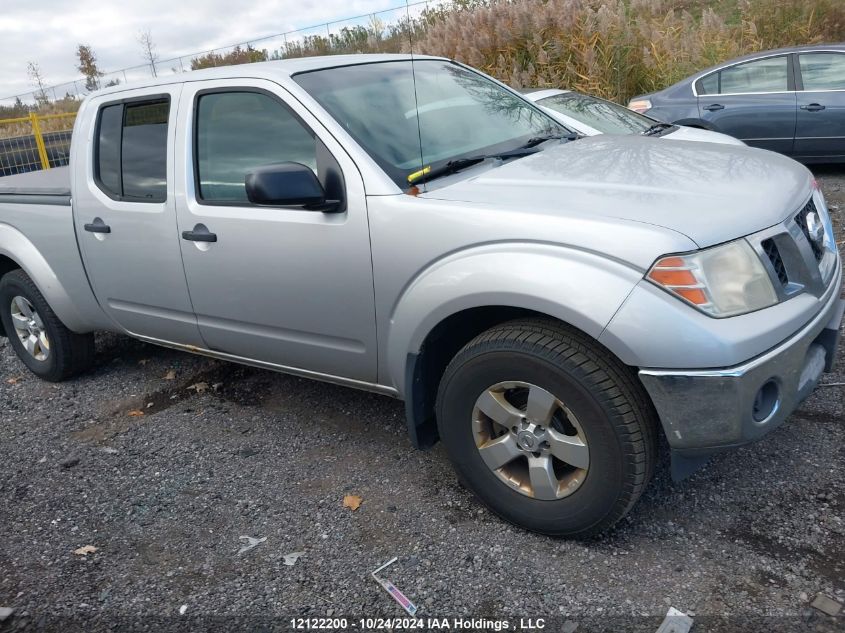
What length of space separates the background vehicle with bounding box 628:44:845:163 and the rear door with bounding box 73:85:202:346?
639 centimetres

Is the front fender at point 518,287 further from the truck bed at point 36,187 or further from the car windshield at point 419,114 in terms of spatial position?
the truck bed at point 36,187

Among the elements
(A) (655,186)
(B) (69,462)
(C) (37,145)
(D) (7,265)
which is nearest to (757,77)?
(A) (655,186)

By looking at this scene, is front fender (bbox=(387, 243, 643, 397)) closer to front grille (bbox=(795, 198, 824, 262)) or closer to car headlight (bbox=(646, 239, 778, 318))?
car headlight (bbox=(646, 239, 778, 318))

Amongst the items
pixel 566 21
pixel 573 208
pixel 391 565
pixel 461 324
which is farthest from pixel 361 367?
pixel 566 21

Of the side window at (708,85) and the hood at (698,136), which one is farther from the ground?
the side window at (708,85)

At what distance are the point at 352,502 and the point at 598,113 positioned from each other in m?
4.64

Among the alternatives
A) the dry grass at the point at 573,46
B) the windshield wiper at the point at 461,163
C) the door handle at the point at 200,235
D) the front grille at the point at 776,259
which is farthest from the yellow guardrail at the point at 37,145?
the front grille at the point at 776,259

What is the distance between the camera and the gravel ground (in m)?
2.58

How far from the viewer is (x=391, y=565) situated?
9.27 ft

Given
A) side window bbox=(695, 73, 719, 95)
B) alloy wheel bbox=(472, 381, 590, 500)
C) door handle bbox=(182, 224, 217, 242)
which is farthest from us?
side window bbox=(695, 73, 719, 95)

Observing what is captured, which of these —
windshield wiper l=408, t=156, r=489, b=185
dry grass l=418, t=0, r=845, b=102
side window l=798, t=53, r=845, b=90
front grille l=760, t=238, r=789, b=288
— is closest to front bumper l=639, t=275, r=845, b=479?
front grille l=760, t=238, r=789, b=288

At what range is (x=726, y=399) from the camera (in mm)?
2398

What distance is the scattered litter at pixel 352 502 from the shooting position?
3.25 meters

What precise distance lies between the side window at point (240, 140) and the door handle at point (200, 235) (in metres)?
0.15
